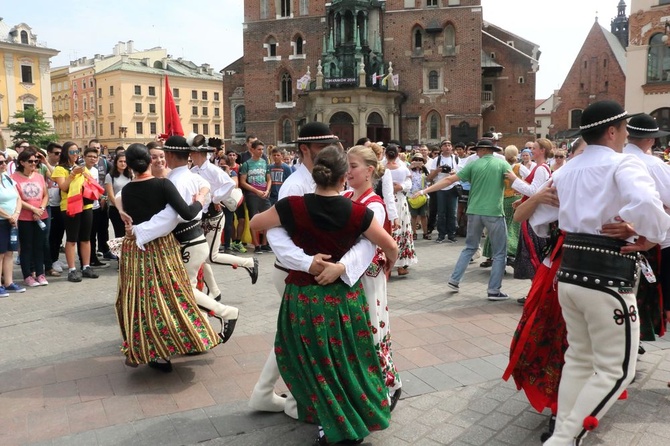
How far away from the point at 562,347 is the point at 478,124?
3819 cm

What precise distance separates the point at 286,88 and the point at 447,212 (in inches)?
1296

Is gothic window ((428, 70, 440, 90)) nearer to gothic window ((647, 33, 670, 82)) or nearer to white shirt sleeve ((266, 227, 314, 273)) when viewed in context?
gothic window ((647, 33, 670, 82))

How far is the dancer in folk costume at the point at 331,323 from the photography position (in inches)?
132

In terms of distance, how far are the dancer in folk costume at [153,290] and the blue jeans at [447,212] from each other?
27.7 feet

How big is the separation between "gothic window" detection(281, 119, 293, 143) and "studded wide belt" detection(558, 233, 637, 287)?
4101 cm

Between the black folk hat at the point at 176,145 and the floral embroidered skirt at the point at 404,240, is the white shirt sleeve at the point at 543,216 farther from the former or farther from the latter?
the floral embroidered skirt at the point at 404,240

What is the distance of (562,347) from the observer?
3.79 meters

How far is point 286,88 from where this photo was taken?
43.5 metres

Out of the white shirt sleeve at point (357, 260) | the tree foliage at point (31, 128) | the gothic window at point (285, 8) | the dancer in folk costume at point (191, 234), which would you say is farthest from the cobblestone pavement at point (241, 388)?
the tree foliage at point (31, 128)

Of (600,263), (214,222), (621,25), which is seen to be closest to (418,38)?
(214,222)

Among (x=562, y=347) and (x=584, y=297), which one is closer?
(x=584, y=297)

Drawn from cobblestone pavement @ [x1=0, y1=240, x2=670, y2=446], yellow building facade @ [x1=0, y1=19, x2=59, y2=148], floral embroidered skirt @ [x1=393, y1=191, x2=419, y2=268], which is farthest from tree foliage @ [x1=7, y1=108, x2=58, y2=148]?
cobblestone pavement @ [x1=0, y1=240, x2=670, y2=446]

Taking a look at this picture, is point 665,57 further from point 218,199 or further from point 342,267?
point 342,267

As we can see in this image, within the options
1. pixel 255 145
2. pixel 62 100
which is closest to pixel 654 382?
pixel 255 145
